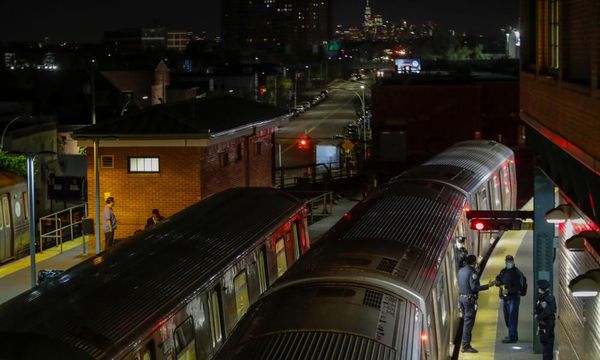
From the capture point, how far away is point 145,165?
21.0 m

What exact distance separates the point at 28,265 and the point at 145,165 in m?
3.31

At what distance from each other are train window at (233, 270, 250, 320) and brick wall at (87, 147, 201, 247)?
897 cm

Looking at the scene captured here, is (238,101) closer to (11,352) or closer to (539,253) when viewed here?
(539,253)

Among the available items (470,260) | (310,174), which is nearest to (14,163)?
(470,260)

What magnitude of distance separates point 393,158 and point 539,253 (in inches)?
1438

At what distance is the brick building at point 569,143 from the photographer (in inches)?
345

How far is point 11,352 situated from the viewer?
6.77m

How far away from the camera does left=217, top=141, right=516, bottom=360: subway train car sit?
7074mm

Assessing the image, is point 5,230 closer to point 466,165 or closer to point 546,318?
point 466,165

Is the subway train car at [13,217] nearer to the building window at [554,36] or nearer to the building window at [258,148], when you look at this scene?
the building window at [258,148]

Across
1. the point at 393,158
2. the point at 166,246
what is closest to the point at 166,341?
the point at 166,246

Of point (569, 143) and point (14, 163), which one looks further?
point (14, 163)

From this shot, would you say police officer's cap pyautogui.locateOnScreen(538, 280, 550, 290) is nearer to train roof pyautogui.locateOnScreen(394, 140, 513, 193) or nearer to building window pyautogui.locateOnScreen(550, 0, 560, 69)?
building window pyautogui.locateOnScreen(550, 0, 560, 69)

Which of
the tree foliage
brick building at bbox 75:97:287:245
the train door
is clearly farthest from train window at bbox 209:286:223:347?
the tree foliage
